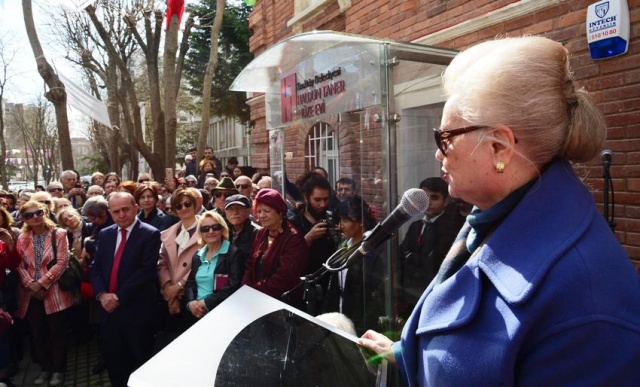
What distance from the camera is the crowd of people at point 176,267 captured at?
140 inches

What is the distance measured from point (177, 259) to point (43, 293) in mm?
1385

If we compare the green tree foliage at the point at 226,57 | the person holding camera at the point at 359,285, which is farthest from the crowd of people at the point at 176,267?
the green tree foliage at the point at 226,57

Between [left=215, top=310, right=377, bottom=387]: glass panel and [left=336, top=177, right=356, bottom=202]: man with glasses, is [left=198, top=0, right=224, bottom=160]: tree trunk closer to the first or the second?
[left=336, top=177, right=356, bottom=202]: man with glasses

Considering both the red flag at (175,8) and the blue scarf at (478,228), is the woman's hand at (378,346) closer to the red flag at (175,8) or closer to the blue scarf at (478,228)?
the blue scarf at (478,228)

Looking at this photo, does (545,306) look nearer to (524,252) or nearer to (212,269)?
(524,252)

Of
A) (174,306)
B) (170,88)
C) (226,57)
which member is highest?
(226,57)

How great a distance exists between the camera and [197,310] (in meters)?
3.78

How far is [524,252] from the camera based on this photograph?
0.94m

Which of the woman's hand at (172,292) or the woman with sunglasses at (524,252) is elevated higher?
the woman with sunglasses at (524,252)

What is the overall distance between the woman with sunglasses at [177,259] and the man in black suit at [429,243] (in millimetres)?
2026

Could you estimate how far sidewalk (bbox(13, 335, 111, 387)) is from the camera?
4.62 m

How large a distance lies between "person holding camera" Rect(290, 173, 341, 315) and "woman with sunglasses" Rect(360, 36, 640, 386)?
274 cm

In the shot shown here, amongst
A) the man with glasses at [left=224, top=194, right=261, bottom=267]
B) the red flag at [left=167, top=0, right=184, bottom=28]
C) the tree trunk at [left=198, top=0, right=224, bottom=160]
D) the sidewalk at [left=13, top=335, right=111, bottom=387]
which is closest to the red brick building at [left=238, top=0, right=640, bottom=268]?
the man with glasses at [left=224, top=194, right=261, bottom=267]

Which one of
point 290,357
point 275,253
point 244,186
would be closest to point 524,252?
point 290,357
